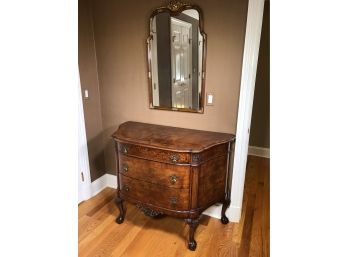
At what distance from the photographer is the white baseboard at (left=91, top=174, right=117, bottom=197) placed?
102 inches

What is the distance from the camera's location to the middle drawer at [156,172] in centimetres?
171

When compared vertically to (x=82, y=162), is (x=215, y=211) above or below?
below

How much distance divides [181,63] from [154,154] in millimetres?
849

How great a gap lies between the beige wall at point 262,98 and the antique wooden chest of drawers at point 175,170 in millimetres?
1861

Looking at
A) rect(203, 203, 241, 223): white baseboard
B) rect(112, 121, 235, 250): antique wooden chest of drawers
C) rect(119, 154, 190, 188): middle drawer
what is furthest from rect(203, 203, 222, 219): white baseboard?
rect(119, 154, 190, 188): middle drawer

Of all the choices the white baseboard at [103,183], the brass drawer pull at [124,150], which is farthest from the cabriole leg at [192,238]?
the white baseboard at [103,183]

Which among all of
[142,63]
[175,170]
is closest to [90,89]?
[142,63]

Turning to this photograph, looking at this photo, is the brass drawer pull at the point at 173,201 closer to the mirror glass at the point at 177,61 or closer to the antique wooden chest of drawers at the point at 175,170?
the antique wooden chest of drawers at the point at 175,170

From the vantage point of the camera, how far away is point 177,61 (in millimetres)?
2006

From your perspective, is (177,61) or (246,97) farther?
(177,61)

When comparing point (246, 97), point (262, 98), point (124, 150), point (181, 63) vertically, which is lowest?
point (124, 150)

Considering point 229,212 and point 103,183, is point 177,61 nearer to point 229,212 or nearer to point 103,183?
point 229,212
